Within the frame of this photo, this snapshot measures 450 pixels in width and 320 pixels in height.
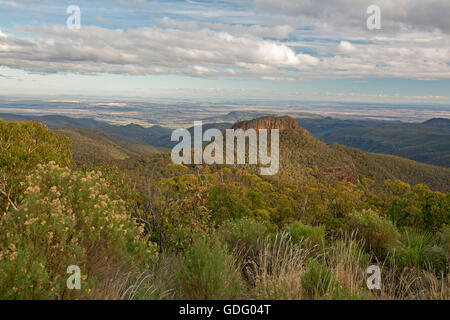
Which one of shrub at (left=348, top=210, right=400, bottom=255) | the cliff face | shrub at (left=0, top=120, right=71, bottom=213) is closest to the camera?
shrub at (left=348, top=210, right=400, bottom=255)

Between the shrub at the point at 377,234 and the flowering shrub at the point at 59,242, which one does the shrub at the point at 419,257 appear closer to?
the shrub at the point at 377,234

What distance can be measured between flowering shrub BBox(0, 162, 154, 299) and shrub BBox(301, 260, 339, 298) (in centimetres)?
211

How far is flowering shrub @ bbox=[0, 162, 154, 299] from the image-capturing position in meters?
2.91

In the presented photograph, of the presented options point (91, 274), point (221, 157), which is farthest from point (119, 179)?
point (221, 157)

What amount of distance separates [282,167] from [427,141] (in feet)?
601

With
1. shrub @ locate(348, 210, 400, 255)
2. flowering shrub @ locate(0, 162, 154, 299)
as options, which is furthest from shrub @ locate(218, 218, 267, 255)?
shrub @ locate(348, 210, 400, 255)

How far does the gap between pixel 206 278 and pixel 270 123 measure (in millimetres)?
78946

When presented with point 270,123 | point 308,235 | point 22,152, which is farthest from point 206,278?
point 270,123

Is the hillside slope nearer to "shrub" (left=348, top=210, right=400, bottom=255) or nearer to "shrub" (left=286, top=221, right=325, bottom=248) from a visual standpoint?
"shrub" (left=348, top=210, right=400, bottom=255)

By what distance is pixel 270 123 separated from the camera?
81.1m

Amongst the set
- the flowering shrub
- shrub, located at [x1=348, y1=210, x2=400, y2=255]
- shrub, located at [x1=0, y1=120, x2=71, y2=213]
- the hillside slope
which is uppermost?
shrub, located at [x1=0, y1=120, x2=71, y2=213]

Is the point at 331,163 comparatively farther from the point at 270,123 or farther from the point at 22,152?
the point at 22,152

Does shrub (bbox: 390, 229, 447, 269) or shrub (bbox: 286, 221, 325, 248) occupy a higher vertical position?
shrub (bbox: 286, 221, 325, 248)
